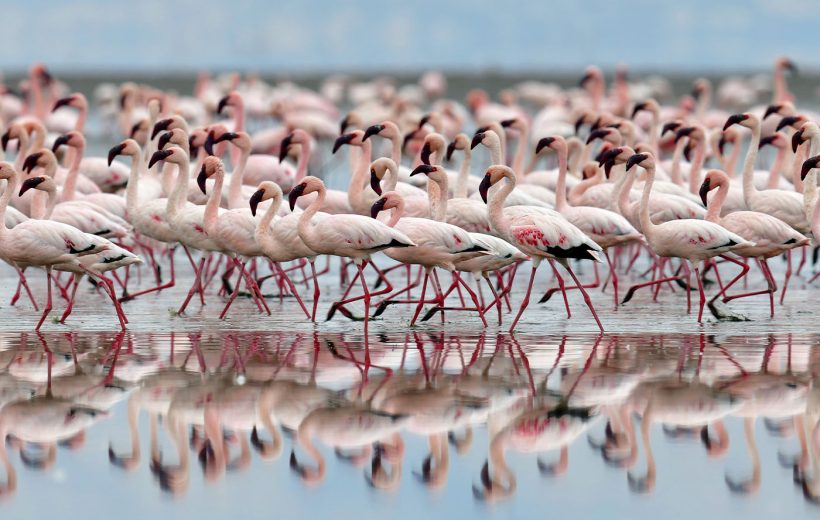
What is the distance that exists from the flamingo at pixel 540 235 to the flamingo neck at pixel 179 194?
2.66 meters

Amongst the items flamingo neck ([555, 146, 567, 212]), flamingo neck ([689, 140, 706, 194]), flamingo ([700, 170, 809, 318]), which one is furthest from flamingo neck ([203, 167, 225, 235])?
flamingo neck ([689, 140, 706, 194])

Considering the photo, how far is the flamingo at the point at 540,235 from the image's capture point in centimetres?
1170

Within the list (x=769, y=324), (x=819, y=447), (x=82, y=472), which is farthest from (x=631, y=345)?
(x=82, y=472)

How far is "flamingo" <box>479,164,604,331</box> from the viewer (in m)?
11.7

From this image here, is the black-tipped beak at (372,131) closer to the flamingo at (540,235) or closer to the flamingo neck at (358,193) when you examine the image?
the flamingo neck at (358,193)

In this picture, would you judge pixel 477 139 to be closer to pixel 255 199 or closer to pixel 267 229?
pixel 267 229

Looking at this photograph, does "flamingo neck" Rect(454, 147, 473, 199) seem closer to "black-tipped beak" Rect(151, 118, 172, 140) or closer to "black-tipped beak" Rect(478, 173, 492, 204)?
"black-tipped beak" Rect(478, 173, 492, 204)

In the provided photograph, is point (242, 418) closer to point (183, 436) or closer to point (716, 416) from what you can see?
point (183, 436)

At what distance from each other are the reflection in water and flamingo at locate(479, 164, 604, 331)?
30.4 inches

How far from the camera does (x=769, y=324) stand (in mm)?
12016

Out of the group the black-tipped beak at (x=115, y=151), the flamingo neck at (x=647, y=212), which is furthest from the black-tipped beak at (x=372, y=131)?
the flamingo neck at (x=647, y=212)

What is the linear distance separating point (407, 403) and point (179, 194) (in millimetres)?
4796

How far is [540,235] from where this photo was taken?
11.7 metres

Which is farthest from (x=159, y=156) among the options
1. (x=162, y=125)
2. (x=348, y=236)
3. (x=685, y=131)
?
(x=685, y=131)
